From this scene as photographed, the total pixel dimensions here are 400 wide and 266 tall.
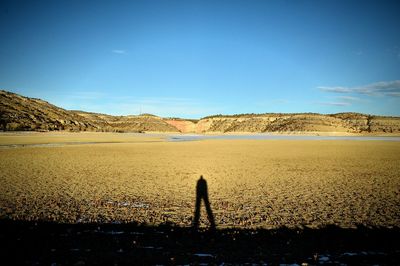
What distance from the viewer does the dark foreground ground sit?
16.2 feet

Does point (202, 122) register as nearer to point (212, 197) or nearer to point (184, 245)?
point (212, 197)

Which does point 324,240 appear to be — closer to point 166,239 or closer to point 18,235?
point 166,239

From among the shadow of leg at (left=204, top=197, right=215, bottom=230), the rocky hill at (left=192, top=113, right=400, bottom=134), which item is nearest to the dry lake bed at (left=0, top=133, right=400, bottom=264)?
the shadow of leg at (left=204, top=197, right=215, bottom=230)

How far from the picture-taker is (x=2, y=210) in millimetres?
8078

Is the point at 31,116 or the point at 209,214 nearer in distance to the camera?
the point at 209,214

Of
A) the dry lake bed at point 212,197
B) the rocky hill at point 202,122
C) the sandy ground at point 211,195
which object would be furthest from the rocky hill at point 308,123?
the dry lake bed at point 212,197

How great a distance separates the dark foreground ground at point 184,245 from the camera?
4.94 metres

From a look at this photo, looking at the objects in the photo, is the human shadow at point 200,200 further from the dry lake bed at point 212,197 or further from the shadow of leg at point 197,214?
the dry lake bed at point 212,197

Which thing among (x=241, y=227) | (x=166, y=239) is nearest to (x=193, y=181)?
(x=241, y=227)

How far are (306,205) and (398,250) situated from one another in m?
3.64

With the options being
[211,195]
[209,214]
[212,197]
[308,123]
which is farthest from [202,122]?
[209,214]

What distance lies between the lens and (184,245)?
18.6 ft

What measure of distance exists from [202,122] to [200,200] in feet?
544

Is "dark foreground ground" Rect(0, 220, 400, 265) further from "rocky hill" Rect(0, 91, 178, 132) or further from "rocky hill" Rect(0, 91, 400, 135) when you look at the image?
"rocky hill" Rect(0, 91, 400, 135)
